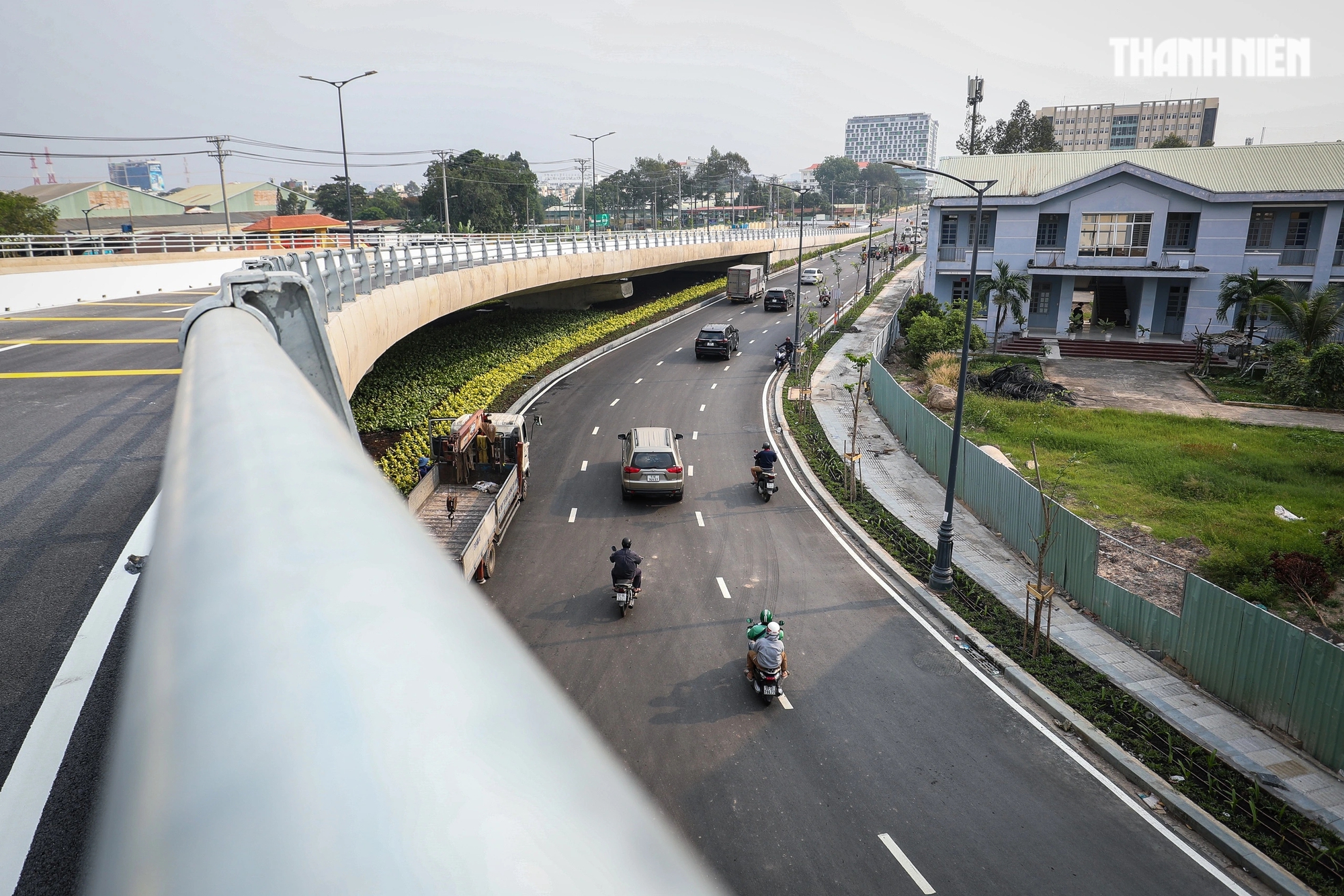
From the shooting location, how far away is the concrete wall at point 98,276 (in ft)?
78.6

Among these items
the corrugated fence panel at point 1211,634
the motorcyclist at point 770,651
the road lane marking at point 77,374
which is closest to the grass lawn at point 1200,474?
the corrugated fence panel at point 1211,634

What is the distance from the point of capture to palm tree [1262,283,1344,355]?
1287 inches

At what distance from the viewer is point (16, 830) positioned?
4.95m

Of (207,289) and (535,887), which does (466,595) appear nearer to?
(535,887)

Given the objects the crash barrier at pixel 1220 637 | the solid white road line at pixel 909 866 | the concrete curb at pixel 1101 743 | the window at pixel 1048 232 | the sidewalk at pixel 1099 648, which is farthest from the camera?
the window at pixel 1048 232

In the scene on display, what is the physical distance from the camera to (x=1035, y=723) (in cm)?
1323

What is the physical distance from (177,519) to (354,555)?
1.46 ft

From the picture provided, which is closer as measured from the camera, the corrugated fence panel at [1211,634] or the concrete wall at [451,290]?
the corrugated fence panel at [1211,634]

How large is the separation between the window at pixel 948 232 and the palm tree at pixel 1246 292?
550 inches

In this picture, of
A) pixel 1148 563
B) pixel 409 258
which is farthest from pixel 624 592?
pixel 409 258

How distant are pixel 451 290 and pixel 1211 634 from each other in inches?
894

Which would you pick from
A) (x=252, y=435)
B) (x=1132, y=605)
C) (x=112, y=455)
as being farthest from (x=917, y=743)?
(x=252, y=435)

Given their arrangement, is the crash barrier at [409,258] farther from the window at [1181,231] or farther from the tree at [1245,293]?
the tree at [1245,293]

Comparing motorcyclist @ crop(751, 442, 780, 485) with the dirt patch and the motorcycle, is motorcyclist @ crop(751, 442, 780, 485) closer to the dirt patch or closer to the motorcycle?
the motorcycle
